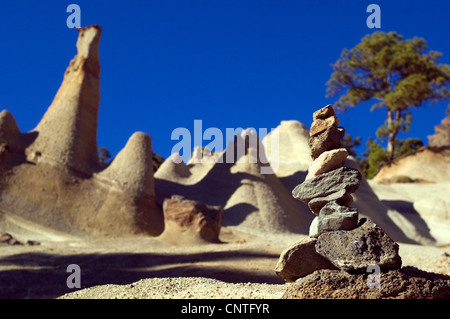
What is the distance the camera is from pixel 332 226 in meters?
4.45

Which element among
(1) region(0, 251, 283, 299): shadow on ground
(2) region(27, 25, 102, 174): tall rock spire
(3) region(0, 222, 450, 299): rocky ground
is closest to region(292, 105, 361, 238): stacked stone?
(3) region(0, 222, 450, 299): rocky ground

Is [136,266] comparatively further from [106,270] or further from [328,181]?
[328,181]

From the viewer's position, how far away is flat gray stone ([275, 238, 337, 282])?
15.7 ft

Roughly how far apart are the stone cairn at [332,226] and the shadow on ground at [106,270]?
374 centimetres

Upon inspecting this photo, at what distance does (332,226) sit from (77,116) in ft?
44.9

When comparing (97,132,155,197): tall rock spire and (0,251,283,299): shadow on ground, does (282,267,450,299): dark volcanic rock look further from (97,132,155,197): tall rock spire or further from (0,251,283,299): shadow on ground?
(97,132,155,197): tall rock spire

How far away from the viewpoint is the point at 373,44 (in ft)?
103

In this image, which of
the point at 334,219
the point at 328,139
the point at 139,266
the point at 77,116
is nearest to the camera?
the point at 334,219

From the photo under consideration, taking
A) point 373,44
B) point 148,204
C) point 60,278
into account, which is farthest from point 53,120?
point 373,44

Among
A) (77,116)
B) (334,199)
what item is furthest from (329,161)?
(77,116)
